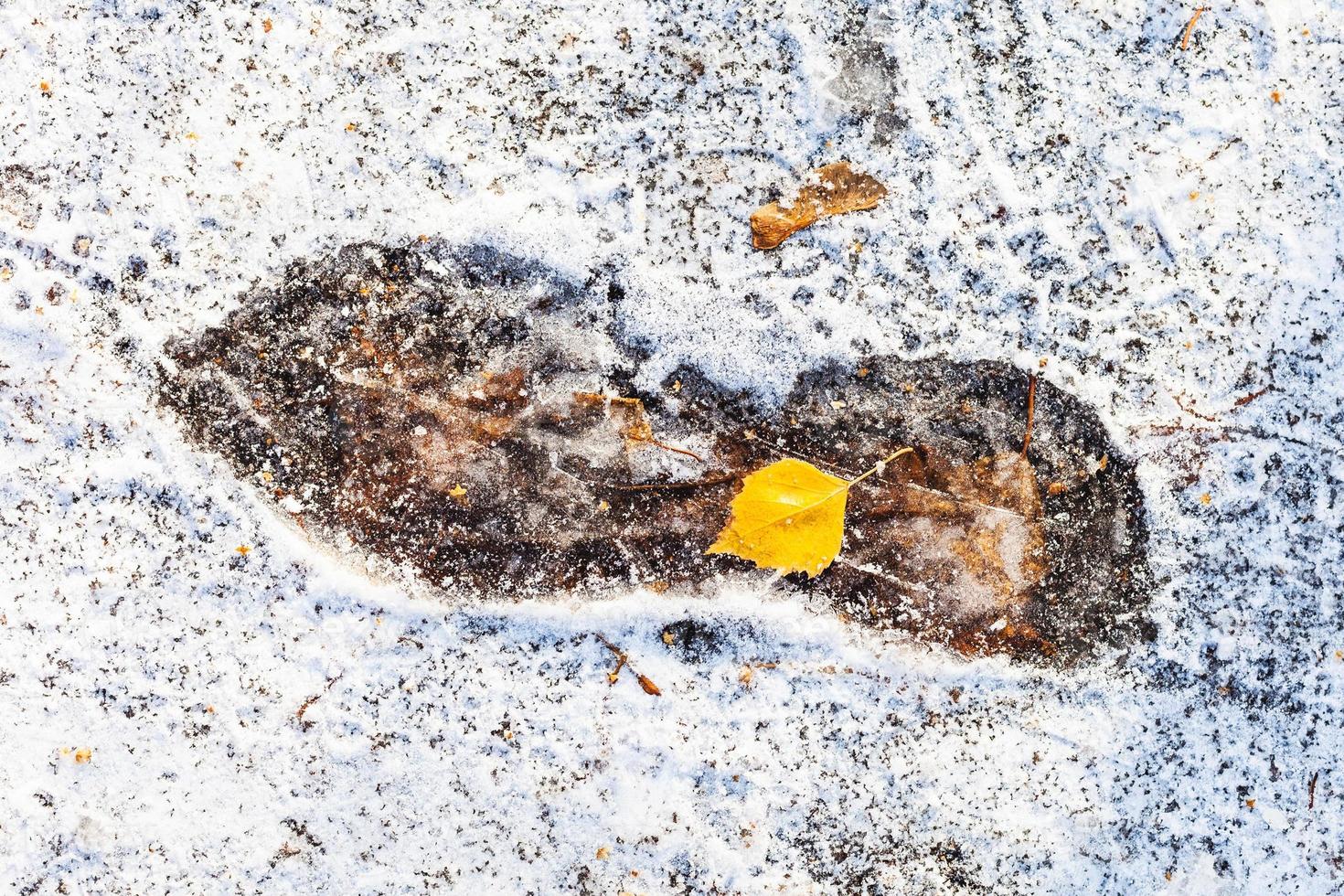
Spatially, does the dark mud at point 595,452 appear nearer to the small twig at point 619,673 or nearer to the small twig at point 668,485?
the small twig at point 668,485

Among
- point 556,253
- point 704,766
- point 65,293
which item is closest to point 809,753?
point 704,766

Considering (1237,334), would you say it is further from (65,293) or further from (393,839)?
(65,293)

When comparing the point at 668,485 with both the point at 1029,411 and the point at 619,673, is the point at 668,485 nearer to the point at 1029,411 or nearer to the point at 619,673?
the point at 619,673

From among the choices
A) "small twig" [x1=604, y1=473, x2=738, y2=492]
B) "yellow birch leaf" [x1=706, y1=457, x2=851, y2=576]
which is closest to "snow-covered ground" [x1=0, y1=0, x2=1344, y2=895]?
"yellow birch leaf" [x1=706, y1=457, x2=851, y2=576]

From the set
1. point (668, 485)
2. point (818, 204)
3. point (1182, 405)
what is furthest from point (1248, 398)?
point (668, 485)

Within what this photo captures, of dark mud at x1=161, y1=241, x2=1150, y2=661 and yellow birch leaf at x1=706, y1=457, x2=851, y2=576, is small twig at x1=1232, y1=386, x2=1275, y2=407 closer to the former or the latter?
dark mud at x1=161, y1=241, x2=1150, y2=661

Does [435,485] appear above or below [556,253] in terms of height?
below
